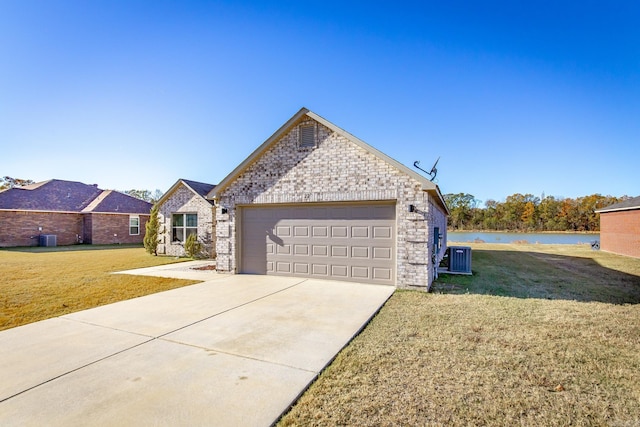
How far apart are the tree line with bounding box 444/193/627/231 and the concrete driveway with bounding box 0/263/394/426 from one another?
54963 millimetres

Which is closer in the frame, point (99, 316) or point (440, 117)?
point (99, 316)

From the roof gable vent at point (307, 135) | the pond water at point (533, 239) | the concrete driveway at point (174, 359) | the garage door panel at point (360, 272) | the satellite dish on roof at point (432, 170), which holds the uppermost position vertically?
the roof gable vent at point (307, 135)

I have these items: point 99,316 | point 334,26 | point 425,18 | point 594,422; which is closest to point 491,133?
point 425,18

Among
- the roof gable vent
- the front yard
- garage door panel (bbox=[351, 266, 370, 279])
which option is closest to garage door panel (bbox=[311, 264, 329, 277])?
garage door panel (bbox=[351, 266, 370, 279])

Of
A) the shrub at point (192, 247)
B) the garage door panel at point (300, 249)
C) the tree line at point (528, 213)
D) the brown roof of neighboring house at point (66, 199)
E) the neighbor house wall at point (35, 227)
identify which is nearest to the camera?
the garage door panel at point (300, 249)

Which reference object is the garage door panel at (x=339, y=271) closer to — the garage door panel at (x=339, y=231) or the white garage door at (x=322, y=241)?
the white garage door at (x=322, y=241)

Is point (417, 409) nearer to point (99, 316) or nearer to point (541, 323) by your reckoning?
point (541, 323)

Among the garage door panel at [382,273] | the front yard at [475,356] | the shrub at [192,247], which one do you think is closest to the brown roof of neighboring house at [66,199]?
the shrub at [192,247]

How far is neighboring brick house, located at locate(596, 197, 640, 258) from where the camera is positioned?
16.9 m

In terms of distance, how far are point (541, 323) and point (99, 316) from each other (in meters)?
8.12

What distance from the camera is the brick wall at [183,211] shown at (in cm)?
1564

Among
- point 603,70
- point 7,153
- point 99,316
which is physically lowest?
point 99,316

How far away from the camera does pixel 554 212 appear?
53.0m

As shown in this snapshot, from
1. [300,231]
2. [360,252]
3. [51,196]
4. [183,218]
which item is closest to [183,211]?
[183,218]
